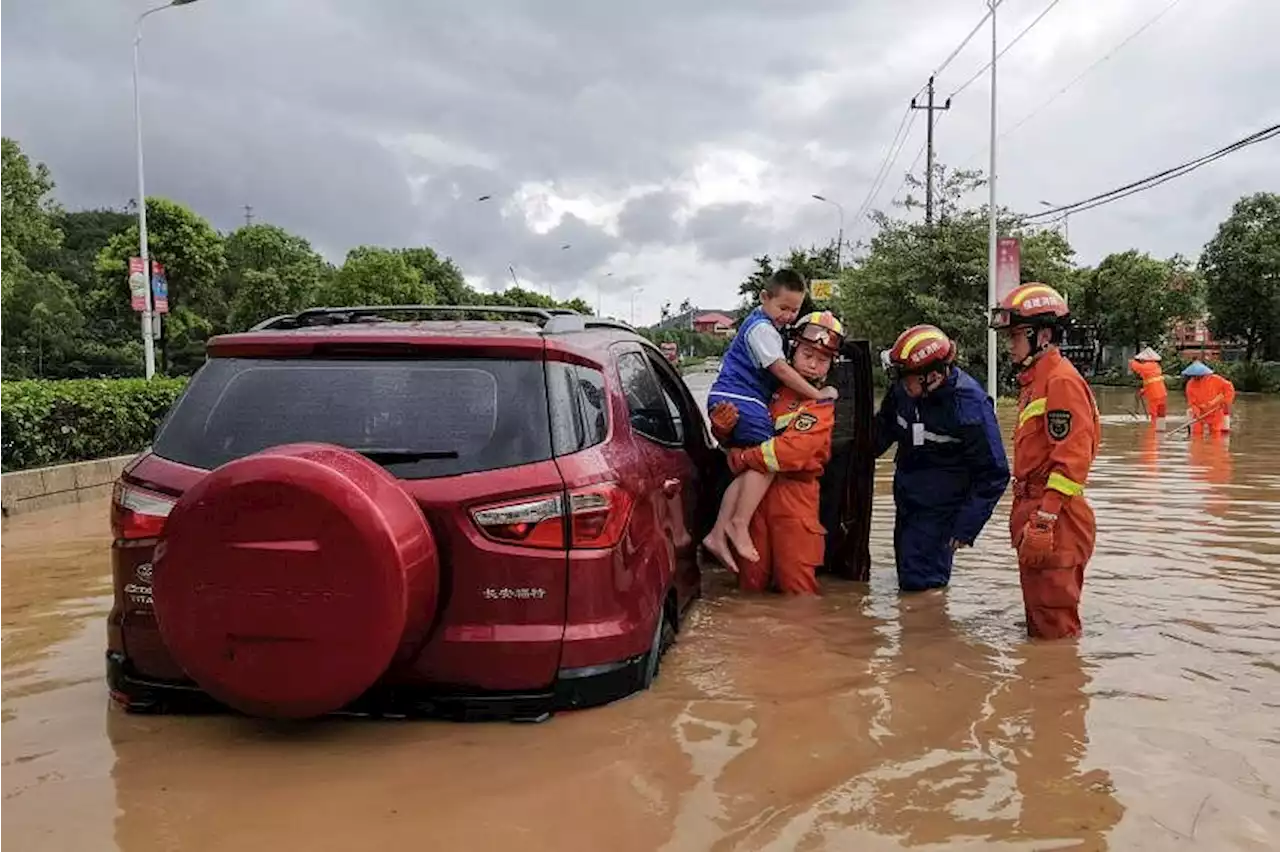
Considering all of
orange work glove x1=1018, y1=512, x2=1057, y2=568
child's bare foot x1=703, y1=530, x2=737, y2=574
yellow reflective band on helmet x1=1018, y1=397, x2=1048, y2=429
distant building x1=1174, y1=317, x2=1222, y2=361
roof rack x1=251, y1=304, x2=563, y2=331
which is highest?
distant building x1=1174, y1=317, x2=1222, y2=361

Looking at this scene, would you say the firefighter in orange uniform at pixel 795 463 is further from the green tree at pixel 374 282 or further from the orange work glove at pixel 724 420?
the green tree at pixel 374 282

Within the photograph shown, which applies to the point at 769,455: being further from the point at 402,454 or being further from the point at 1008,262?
the point at 1008,262

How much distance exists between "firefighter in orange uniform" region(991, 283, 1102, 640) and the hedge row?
797cm

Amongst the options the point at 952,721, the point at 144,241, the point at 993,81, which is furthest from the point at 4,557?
the point at 993,81

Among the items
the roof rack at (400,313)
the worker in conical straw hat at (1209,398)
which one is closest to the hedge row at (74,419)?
the roof rack at (400,313)

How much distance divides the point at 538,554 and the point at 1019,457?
8.75 feet

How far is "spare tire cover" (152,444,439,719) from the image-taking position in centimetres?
302

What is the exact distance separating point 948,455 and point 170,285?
42.2 meters

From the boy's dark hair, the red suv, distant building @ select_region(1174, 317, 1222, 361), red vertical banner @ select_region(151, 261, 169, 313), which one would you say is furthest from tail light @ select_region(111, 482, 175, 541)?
distant building @ select_region(1174, 317, 1222, 361)

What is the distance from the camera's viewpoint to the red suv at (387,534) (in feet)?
9.96

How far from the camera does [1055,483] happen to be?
4.59 m

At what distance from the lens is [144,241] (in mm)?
24562

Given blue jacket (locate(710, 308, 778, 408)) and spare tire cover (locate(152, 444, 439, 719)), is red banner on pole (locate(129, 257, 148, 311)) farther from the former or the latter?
spare tire cover (locate(152, 444, 439, 719))

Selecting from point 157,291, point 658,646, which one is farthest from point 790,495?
point 157,291
